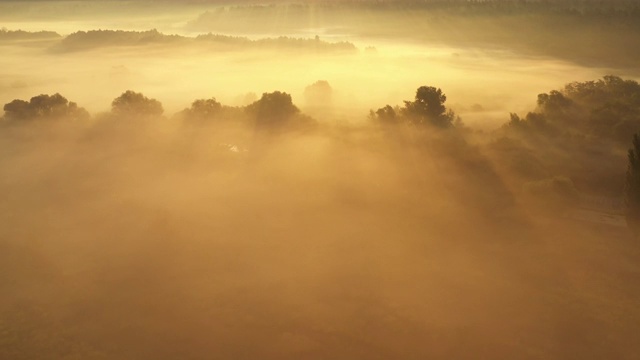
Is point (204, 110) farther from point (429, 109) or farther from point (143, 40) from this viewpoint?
point (143, 40)

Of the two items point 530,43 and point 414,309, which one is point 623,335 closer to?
point 414,309

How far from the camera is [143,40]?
19550cm

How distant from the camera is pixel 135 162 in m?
69.5

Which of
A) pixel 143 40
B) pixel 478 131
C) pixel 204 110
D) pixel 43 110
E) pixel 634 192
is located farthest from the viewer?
pixel 143 40

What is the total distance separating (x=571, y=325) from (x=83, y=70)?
163 metres

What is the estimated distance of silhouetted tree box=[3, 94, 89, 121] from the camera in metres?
87.2

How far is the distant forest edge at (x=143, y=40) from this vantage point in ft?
606

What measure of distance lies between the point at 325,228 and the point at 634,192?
89.6 ft

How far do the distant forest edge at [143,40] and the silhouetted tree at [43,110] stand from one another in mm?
102855

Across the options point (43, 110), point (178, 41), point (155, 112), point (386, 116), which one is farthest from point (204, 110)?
point (178, 41)

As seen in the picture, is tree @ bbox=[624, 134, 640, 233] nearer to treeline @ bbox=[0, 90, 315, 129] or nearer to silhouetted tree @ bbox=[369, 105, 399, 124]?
silhouetted tree @ bbox=[369, 105, 399, 124]

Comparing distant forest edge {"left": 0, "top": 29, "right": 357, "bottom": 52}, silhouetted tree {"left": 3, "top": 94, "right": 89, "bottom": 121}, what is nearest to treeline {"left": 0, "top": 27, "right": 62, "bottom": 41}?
distant forest edge {"left": 0, "top": 29, "right": 357, "bottom": 52}

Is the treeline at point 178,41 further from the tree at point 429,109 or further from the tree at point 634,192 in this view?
the tree at point 634,192

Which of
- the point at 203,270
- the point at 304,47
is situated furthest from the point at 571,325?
the point at 304,47
